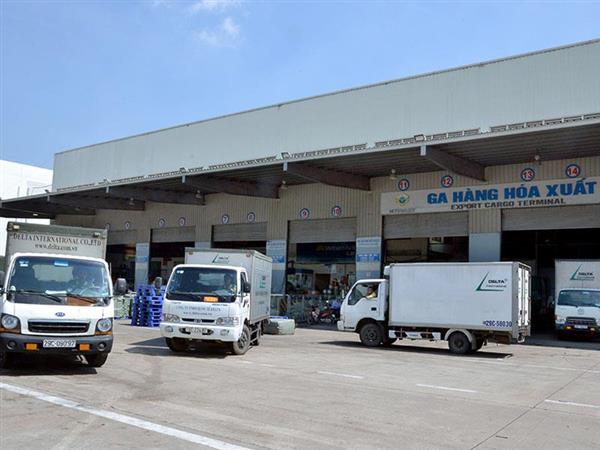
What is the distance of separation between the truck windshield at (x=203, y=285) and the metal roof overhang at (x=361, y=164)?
35.1ft

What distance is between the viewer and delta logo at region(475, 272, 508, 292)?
16.0m

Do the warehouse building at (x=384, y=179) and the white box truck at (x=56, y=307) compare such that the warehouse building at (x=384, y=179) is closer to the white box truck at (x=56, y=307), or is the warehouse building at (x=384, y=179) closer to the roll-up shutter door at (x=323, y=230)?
the roll-up shutter door at (x=323, y=230)

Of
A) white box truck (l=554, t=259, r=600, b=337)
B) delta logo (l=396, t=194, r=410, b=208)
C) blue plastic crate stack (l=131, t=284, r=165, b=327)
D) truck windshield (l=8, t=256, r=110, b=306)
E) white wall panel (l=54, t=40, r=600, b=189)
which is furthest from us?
delta logo (l=396, t=194, r=410, b=208)

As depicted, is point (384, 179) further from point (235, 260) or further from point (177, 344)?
point (177, 344)

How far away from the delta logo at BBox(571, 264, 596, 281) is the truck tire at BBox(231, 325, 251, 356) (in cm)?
1546

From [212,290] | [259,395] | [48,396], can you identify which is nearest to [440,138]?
[212,290]

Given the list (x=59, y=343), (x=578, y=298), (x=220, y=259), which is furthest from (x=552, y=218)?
(x=59, y=343)

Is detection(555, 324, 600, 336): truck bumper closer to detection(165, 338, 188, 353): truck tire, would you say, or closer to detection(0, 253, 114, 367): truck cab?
detection(165, 338, 188, 353): truck tire

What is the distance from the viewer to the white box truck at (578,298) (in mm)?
21734

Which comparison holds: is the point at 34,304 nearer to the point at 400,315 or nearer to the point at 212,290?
the point at 212,290

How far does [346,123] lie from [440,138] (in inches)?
360

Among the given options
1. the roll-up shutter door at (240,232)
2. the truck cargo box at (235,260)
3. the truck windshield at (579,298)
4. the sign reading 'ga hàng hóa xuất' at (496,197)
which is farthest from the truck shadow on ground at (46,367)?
the roll-up shutter door at (240,232)

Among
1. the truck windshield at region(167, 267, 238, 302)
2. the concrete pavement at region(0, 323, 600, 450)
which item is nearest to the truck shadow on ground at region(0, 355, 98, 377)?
the concrete pavement at region(0, 323, 600, 450)

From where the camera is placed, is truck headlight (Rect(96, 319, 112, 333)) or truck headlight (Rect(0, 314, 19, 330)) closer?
truck headlight (Rect(0, 314, 19, 330))
